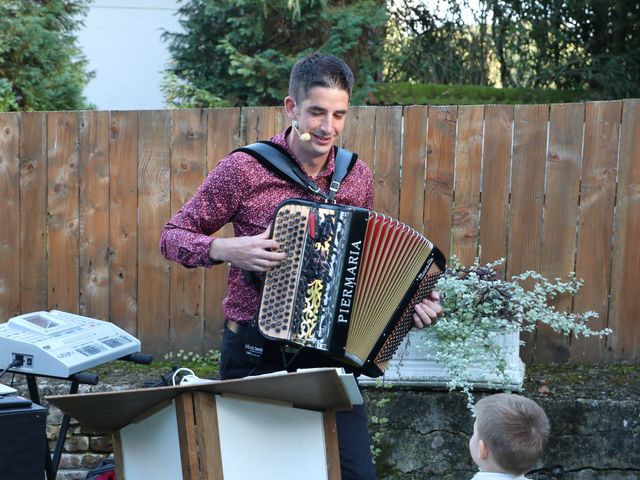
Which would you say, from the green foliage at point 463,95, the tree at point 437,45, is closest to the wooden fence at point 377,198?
the green foliage at point 463,95

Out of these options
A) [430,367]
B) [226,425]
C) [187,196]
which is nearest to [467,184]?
[430,367]

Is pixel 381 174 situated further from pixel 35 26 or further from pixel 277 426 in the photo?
pixel 35 26

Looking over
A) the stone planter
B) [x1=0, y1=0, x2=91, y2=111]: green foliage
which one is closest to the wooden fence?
the stone planter

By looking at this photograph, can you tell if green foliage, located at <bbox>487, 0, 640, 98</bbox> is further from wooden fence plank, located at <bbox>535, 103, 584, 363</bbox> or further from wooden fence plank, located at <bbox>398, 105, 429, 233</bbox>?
wooden fence plank, located at <bbox>398, 105, 429, 233</bbox>

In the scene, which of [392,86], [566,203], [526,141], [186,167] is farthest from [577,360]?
[392,86]

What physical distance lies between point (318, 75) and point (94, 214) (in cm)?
239

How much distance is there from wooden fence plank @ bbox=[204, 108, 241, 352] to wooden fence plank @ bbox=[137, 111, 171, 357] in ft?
0.75

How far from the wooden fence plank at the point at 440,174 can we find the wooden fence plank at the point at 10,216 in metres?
2.29

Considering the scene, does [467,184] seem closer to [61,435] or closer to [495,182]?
[495,182]

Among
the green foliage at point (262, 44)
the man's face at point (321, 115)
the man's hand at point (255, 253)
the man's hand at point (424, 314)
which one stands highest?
the green foliage at point (262, 44)

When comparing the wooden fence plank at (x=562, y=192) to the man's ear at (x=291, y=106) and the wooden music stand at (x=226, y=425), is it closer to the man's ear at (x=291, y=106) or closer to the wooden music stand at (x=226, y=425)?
the man's ear at (x=291, y=106)

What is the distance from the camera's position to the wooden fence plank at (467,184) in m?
4.33

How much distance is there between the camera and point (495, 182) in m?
4.34

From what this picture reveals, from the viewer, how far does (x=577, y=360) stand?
14.4ft
